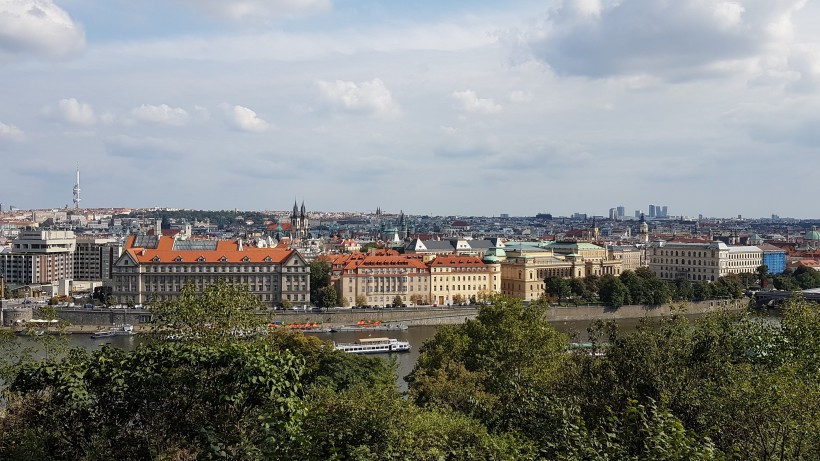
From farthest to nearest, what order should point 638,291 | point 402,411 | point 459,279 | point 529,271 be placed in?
point 529,271
point 459,279
point 638,291
point 402,411

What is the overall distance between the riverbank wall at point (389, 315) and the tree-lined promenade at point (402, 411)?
36624 mm

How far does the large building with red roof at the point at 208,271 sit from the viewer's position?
61.9 meters

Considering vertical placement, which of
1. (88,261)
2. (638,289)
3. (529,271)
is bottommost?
(638,289)

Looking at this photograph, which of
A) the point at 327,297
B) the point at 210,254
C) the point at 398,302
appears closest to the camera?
the point at 327,297

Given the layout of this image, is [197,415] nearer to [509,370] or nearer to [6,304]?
[509,370]

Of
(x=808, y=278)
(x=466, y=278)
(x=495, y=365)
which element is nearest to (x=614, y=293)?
(x=466, y=278)

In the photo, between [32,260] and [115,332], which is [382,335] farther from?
[32,260]

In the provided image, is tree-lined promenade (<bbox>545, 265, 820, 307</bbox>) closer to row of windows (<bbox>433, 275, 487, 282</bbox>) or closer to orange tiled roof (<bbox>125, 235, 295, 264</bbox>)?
row of windows (<bbox>433, 275, 487, 282</bbox>)

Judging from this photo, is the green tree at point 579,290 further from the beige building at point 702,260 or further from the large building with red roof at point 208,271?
the large building with red roof at point 208,271

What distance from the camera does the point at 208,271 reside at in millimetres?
62969

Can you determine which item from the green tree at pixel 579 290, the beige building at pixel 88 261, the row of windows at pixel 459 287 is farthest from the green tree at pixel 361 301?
the beige building at pixel 88 261

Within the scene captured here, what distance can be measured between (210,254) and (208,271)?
1334 mm

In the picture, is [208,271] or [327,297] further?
[208,271]

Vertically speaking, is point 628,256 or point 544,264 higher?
point 544,264
